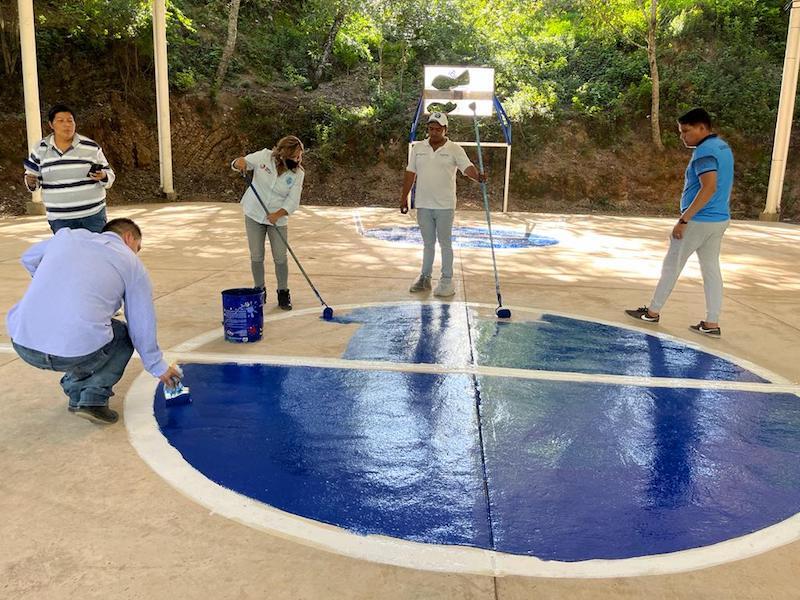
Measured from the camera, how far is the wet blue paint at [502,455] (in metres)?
2.56

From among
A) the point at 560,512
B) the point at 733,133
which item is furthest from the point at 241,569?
the point at 733,133

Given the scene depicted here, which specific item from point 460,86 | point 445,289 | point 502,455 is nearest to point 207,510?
point 502,455

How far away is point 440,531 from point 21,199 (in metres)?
15.6

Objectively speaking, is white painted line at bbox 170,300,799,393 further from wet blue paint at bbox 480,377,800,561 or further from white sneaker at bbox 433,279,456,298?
wet blue paint at bbox 480,377,800,561

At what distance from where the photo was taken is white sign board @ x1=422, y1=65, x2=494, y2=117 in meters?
15.9

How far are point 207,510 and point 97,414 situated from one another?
1.13 meters

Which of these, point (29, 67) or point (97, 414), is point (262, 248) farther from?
point (29, 67)

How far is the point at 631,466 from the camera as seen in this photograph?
3070 millimetres

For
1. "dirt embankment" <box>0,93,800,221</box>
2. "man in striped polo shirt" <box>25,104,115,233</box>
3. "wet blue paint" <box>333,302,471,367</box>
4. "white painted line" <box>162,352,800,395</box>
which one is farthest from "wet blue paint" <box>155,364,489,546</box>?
"dirt embankment" <box>0,93,800,221</box>

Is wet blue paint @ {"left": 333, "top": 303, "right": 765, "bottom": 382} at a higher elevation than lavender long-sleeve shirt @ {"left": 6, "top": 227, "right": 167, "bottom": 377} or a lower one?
lower

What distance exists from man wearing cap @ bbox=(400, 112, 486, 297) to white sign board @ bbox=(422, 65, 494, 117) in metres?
9.75

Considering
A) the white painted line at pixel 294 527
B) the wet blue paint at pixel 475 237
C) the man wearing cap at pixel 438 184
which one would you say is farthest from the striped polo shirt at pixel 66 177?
the wet blue paint at pixel 475 237

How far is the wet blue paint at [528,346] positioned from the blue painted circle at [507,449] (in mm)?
28

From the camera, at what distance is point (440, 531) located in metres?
2.49
